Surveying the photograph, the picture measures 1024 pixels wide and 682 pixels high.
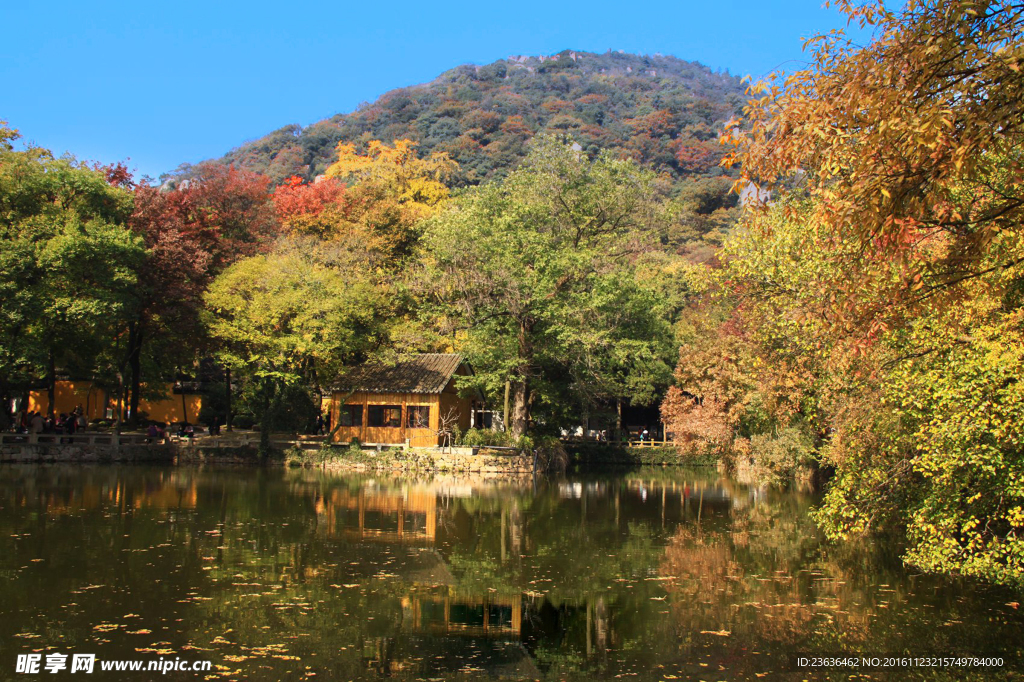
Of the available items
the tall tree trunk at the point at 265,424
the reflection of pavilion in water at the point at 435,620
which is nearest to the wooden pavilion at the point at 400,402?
the tall tree trunk at the point at 265,424

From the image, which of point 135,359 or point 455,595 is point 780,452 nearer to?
point 455,595

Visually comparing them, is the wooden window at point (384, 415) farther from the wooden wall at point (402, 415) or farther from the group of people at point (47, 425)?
the group of people at point (47, 425)

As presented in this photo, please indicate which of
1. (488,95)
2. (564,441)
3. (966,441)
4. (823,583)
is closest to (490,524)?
(823,583)

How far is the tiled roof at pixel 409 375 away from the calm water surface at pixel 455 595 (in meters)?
16.5

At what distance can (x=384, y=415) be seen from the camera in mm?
36156

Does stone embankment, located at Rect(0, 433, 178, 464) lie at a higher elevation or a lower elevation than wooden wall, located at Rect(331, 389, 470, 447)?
lower

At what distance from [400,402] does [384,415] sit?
43.8 inches

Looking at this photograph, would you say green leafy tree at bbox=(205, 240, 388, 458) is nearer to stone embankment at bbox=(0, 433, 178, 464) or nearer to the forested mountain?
stone embankment at bbox=(0, 433, 178, 464)

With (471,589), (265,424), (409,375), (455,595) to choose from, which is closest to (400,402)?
(409,375)

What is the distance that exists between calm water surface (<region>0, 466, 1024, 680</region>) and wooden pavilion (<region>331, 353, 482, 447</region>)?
53.0 feet

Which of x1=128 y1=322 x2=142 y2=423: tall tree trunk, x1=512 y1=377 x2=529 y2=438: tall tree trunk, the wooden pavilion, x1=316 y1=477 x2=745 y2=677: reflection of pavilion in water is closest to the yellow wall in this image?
x1=128 y1=322 x2=142 y2=423: tall tree trunk

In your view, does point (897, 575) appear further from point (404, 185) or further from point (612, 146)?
point (612, 146)

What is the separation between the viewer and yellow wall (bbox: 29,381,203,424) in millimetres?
41844

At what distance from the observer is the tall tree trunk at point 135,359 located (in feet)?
115
